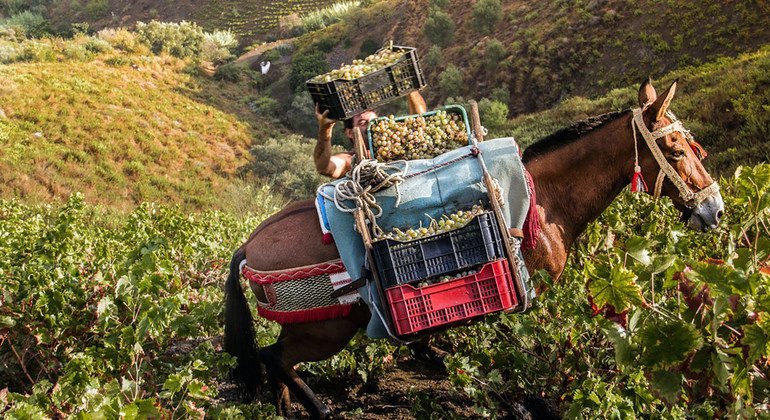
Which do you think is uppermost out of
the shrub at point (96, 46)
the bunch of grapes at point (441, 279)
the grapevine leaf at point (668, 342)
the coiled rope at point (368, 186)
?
the coiled rope at point (368, 186)

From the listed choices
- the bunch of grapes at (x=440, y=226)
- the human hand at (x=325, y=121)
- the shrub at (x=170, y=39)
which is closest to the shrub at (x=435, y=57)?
the shrub at (x=170, y=39)

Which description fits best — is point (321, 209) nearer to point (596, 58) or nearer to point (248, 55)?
point (596, 58)

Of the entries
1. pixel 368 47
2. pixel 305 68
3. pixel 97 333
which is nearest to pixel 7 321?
pixel 97 333

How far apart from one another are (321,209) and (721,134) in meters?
13.0

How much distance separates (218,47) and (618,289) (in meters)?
41.2

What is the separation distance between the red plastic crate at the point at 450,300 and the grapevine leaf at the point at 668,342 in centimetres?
95

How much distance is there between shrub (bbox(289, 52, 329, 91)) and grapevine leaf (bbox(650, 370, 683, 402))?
3179 cm

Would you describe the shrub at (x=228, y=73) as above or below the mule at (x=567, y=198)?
below

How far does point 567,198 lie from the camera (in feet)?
12.3

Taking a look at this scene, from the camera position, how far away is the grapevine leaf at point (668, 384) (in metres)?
2.29

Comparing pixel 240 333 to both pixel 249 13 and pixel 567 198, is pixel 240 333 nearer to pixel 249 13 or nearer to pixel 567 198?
pixel 567 198

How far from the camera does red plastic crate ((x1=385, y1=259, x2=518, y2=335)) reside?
3.18 m

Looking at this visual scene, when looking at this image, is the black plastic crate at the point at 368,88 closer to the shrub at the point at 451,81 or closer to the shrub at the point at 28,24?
the shrub at the point at 451,81

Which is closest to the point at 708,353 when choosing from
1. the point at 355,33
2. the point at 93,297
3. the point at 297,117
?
the point at 93,297
